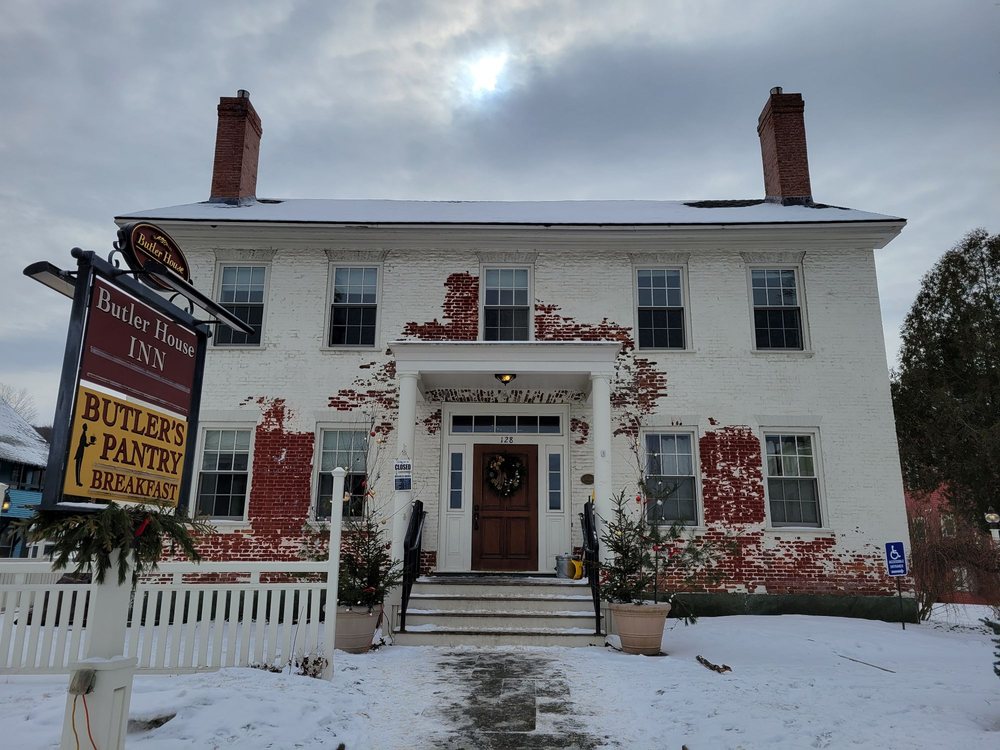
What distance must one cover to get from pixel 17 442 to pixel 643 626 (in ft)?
93.1

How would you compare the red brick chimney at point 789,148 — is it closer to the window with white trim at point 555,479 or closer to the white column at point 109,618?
the window with white trim at point 555,479

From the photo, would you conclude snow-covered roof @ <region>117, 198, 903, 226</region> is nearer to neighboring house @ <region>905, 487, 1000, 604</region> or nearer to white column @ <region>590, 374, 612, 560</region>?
white column @ <region>590, 374, 612, 560</region>

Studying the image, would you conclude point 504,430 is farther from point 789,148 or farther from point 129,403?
point 129,403

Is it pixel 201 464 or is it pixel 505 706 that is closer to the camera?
pixel 505 706

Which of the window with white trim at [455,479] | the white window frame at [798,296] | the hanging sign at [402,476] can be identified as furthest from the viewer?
the white window frame at [798,296]

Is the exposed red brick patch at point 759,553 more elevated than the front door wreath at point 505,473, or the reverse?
the front door wreath at point 505,473

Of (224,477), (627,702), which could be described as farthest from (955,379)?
(224,477)

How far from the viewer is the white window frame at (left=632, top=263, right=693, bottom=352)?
1145cm

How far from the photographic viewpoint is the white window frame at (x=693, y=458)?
1074 cm

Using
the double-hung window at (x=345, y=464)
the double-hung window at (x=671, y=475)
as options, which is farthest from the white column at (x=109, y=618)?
the double-hung window at (x=671, y=475)

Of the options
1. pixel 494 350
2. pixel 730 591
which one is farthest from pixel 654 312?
pixel 730 591

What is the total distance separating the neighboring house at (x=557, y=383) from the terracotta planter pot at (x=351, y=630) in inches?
126

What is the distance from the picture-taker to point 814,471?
432 inches

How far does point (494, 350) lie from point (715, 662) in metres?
5.05
